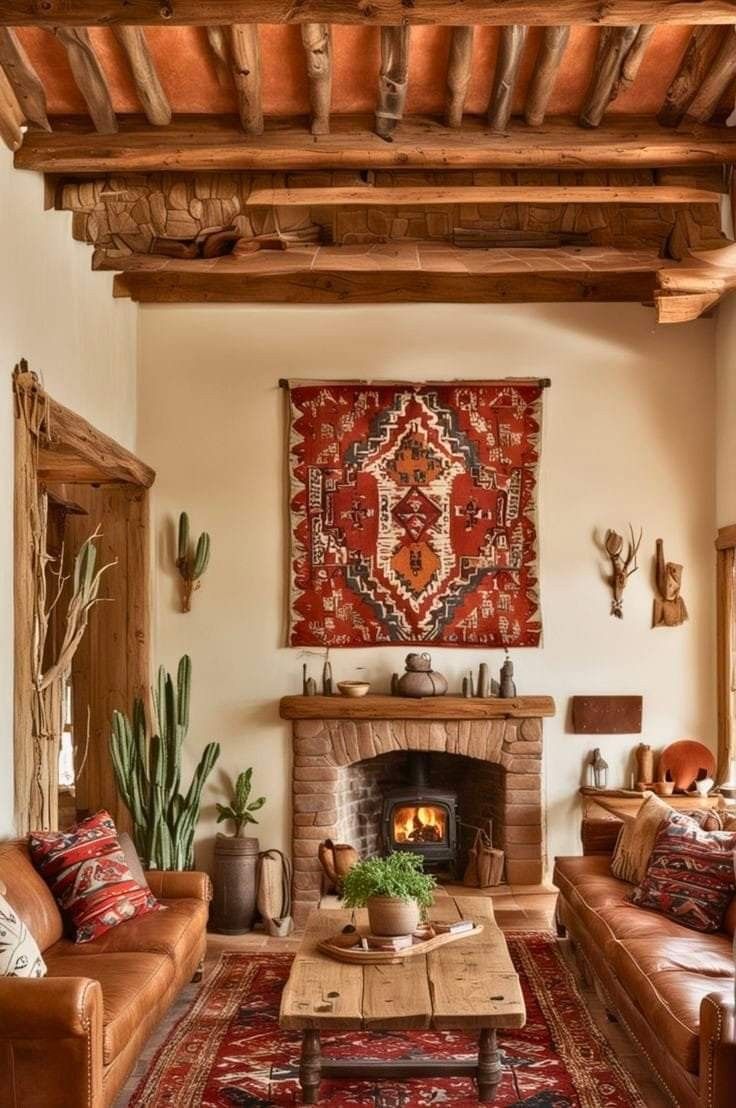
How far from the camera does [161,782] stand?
6.45m

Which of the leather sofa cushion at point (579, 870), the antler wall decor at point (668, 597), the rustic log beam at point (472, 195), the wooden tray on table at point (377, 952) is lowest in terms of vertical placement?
the leather sofa cushion at point (579, 870)

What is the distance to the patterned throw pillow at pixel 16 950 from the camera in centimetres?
362

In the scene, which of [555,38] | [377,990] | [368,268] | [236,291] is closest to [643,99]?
[555,38]

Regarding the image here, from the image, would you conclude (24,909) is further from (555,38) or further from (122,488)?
(555,38)

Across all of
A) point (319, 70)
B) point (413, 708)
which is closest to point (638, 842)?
point (413, 708)

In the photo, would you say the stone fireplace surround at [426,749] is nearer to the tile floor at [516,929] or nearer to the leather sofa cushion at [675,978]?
the tile floor at [516,929]

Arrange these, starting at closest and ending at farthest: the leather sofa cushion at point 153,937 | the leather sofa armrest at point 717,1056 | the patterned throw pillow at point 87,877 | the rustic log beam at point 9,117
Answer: the leather sofa armrest at point 717,1056 → the leather sofa cushion at point 153,937 → the patterned throw pillow at point 87,877 → the rustic log beam at point 9,117

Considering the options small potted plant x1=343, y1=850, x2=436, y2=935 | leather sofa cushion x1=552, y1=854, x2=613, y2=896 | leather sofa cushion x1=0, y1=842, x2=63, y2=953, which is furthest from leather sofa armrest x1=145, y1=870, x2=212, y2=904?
leather sofa cushion x1=552, y1=854, x2=613, y2=896

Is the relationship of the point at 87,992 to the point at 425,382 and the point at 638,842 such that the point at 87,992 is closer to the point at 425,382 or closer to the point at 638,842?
the point at 638,842

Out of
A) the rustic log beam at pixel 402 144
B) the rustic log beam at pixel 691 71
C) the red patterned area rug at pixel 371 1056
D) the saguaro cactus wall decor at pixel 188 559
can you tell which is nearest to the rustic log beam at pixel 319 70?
the rustic log beam at pixel 402 144

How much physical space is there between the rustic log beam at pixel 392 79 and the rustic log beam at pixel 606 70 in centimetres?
79

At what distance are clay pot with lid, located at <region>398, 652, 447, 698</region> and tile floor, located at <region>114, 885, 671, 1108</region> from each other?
3.76 ft

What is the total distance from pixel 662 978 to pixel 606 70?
355cm

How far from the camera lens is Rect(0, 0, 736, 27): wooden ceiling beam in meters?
4.25
